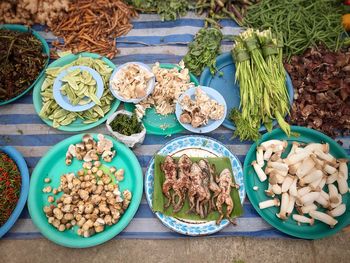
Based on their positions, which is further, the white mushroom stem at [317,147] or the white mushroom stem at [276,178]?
the white mushroom stem at [317,147]

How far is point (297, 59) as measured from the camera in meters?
3.89

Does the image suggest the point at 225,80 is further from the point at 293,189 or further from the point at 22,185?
the point at 22,185

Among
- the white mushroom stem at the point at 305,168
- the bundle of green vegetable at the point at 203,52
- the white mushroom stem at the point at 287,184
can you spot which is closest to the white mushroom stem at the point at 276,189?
the white mushroom stem at the point at 287,184

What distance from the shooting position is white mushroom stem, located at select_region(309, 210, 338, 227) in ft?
10.2

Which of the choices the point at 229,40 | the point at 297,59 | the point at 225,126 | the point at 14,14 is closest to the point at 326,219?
the point at 225,126

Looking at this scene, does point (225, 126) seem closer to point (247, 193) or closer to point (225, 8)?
point (247, 193)

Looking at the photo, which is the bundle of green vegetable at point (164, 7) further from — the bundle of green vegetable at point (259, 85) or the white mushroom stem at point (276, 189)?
the white mushroom stem at point (276, 189)

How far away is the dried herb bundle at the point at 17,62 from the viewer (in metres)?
3.71

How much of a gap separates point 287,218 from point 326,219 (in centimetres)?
38

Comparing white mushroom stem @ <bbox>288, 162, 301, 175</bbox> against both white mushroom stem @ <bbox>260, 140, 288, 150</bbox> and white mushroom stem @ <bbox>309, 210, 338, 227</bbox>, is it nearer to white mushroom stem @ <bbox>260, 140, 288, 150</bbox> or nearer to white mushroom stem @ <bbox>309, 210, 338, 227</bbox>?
white mushroom stem @ <bbox>260, 140, 288, 150</bbox>

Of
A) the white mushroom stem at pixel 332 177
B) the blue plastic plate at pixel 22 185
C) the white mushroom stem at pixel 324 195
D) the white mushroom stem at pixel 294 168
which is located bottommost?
the blue plastic plate at pixel 22 185

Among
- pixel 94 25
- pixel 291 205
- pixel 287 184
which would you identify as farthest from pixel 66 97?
pixel 291 205

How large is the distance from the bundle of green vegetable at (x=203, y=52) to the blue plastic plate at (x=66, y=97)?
45.2 inches

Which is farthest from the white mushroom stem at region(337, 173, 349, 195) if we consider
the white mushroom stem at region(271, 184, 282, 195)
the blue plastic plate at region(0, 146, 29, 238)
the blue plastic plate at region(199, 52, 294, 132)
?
the blue plastic plate at region(0, 146, 29, 238)
